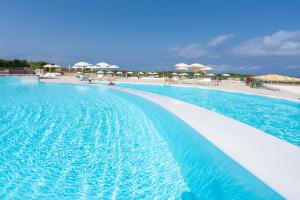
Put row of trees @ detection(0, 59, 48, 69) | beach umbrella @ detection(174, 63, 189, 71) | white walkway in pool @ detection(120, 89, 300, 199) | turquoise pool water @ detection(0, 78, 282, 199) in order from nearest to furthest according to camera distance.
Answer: white walkway in pool @ detection(120, 89, 300, 199), turquoise pool water @ detection(0, 78, 282, 199), beach umbrella @ detection(174, 63, 189, 71), row of trees @ detection(0, 59, 48, 69)

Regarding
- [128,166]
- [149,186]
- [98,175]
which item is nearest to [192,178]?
[149,186]

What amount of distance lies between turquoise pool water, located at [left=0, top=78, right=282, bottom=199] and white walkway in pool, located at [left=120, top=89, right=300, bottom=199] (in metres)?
0.11

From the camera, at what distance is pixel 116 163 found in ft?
12.7

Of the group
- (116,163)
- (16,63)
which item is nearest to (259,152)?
(116,163)

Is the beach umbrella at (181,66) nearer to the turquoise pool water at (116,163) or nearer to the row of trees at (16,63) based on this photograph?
the turquoise pool water at (116,163)

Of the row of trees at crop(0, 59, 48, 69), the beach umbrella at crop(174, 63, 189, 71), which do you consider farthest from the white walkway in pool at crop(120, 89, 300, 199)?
the row of trees at crop(0, 59, 48, 69)

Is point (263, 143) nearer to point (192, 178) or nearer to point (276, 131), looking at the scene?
point (192, 178)

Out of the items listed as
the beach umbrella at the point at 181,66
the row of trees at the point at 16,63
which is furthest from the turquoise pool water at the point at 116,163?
the row of trees at the point at 16,63

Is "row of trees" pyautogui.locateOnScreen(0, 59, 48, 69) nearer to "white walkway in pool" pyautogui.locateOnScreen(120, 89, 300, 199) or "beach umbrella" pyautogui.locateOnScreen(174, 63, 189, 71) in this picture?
"beach umbrella" pyautogui.locateOnScreen(174, 63, 189, 71)

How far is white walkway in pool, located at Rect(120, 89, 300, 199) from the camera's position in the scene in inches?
89.7

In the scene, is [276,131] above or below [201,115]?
below

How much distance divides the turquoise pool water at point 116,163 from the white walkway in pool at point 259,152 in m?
0.11

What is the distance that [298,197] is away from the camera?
6.56 feet

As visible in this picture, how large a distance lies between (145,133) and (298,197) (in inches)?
153
